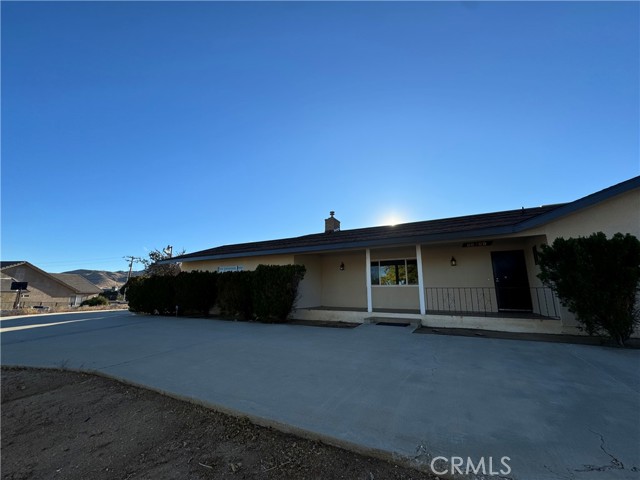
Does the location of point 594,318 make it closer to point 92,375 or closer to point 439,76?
point 439,76

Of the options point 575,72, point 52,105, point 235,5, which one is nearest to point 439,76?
point 575,72

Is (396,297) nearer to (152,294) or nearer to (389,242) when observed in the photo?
(389,242)

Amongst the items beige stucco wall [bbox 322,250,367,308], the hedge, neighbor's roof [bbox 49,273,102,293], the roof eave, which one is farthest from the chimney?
neighbor's roof [bbox 49,273,102,293]

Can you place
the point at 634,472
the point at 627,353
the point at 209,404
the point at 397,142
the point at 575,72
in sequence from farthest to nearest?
the point at 397,142, the point at 575,72, the point at 627,353, the point at 209,404, the point at 634,472

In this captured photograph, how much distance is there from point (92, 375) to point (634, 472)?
6.44 metres

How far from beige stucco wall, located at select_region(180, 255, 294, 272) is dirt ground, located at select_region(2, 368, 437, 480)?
7490 millimetres

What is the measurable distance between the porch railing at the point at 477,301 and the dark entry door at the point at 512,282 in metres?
0.09

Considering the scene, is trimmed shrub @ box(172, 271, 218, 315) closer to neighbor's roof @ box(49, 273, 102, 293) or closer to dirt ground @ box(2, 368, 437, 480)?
dirt ground @ box(2, 368, 437, 480)

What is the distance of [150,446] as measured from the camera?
242 centimetres

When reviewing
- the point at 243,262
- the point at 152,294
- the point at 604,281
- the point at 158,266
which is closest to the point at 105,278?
the point at 158,266

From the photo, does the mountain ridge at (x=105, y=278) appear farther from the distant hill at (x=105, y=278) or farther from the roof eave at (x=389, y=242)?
the roof eave at (x=389, y=242)

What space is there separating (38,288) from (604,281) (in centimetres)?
4562

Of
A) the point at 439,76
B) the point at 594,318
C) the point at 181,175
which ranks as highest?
the point at 439,76

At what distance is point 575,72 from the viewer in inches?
286
